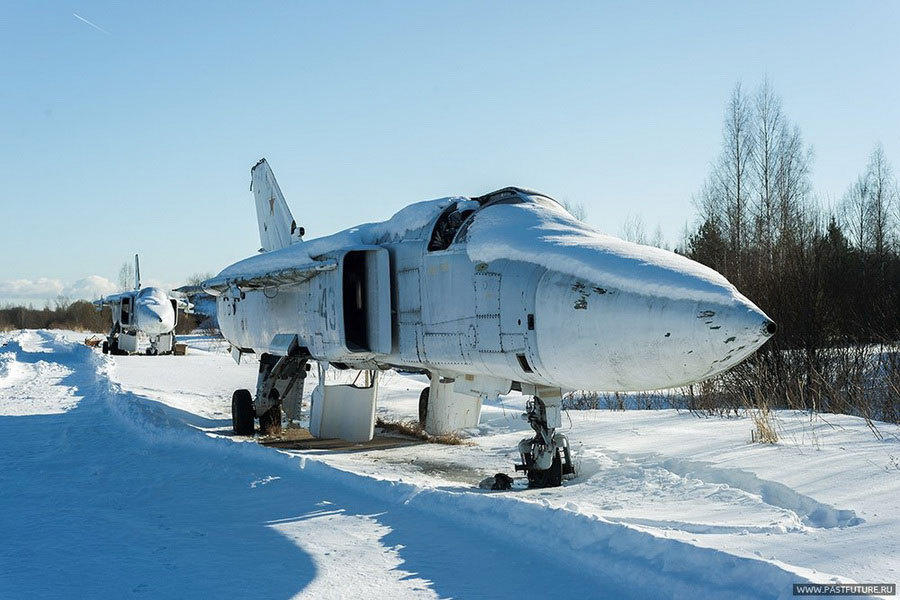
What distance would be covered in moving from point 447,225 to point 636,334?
3.36 metres

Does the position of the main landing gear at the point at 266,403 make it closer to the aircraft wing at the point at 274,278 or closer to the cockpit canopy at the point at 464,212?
the aircraft wing at the point at 274,278

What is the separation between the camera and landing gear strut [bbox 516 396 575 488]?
700 centimetres

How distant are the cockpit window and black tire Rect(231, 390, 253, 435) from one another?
4983 mm

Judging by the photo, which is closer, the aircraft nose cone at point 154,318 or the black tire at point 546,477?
the black tire at point 546,477

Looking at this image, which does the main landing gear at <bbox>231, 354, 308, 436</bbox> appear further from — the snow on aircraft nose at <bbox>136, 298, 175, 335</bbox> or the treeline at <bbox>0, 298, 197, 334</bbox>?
the treeline at <bbox>0, 298, 197, 334</bbox>

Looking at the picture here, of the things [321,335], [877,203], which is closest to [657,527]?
[321,335]

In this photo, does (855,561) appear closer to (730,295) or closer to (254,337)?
(730,295)

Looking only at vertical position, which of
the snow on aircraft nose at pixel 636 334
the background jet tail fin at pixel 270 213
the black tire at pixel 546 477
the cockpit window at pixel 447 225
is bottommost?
Answer: the black tire at pixel 546 477

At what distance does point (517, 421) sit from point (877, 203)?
35.5m

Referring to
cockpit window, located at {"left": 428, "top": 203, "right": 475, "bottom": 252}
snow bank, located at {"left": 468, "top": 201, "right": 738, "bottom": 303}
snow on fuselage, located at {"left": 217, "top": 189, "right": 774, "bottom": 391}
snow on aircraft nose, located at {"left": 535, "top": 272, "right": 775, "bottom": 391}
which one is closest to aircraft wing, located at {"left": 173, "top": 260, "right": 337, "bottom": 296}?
snow on fuselage, located at {"left": 217, "top": 189, "right": 774, "bottom": 391}

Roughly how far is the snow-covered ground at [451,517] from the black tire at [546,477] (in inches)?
9.4

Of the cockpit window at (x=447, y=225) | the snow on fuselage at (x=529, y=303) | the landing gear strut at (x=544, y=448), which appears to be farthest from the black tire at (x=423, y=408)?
the landing gear strut at (x=544, y=448)

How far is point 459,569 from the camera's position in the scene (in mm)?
4492

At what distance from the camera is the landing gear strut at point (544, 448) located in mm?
7004
